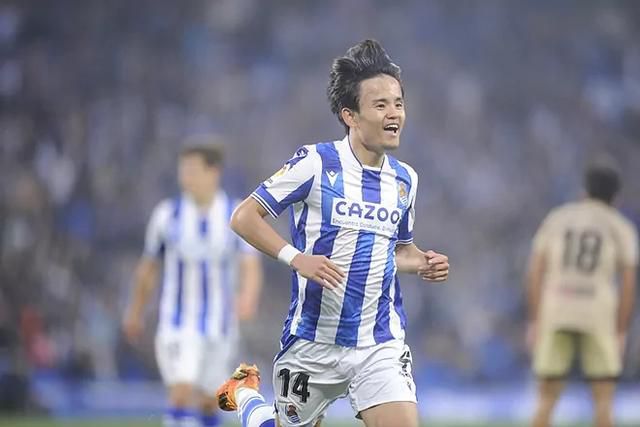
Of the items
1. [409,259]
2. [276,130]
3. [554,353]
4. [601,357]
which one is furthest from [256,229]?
[276,130]

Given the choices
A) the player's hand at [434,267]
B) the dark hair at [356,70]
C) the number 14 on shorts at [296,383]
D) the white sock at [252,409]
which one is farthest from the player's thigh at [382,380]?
the dark hair at [356,70]

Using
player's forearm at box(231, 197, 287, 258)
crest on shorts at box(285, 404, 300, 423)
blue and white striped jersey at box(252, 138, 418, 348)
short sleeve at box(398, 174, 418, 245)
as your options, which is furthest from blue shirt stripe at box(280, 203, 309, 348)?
short sleeve at box(398, 174, 418, 245)

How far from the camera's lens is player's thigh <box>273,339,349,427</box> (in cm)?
629

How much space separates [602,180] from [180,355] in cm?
372

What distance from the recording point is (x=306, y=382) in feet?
20.7

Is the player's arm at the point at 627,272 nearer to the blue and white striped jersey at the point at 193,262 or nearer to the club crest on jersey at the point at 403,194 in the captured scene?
the blue and white striped jersey at the point at 193,262

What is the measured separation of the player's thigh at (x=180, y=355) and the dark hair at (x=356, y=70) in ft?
13.6

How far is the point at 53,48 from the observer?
63.9 ft

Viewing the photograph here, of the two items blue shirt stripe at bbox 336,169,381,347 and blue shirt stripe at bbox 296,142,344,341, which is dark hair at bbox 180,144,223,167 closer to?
blue shirt stripe at bbox 296,142,344,341

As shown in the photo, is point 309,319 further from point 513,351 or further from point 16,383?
point 513,351

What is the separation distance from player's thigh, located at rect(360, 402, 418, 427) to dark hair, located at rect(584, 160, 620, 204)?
452 cm

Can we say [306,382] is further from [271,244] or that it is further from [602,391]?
[602,391]

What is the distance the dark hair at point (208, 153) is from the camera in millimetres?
10117

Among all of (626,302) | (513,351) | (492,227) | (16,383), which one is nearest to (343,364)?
(626,302)
